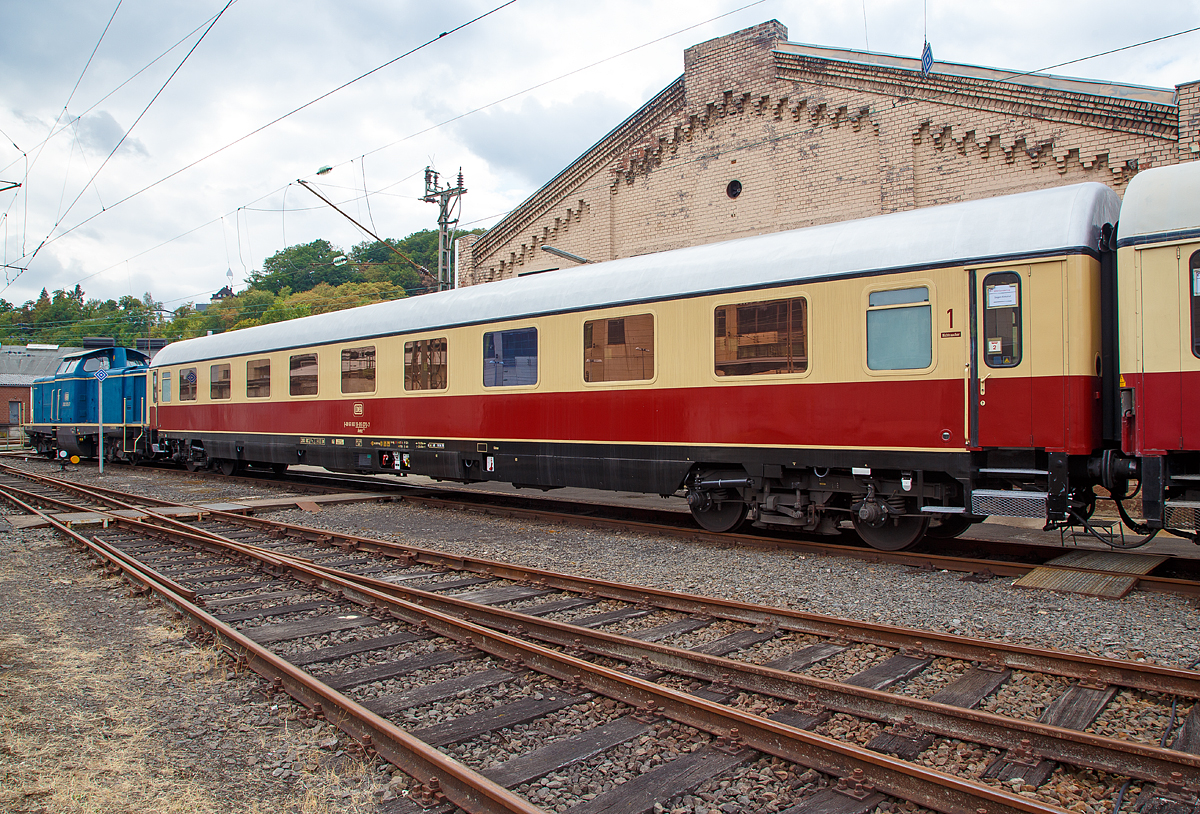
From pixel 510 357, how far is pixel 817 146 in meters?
7.44

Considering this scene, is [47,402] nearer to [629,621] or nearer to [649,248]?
[649,248]

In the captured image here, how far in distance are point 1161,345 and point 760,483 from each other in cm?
385

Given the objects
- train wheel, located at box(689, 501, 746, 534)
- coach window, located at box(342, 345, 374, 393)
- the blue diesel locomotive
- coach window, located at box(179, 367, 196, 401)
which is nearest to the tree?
the blue diesel locomotive

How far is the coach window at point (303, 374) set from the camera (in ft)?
49.1

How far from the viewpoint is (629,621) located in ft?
19.5

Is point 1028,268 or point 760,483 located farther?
point 760,483

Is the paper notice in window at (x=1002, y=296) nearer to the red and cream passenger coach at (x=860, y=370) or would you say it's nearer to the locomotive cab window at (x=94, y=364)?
the red and cream passenger coach at (x=860, y=370)

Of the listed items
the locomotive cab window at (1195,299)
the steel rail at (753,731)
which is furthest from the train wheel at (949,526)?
the steel rail at (753,731)

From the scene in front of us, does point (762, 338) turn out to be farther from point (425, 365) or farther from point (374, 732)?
point (425, 365)

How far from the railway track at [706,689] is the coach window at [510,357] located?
13.9ft

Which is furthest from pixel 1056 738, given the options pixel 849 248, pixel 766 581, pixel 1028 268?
pixel 849 248

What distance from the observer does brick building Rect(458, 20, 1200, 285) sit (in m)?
11.3

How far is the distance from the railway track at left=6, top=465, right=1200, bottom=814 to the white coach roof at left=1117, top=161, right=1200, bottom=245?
3.80 metres

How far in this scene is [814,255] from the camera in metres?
8.15
